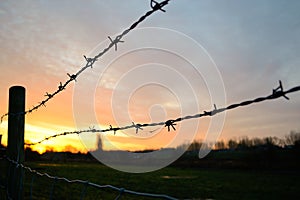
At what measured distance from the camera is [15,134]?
3.30 m

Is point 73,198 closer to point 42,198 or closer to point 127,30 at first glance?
point 42,198

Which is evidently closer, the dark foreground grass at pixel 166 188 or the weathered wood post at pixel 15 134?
the weathered wood post at pixel 15 134

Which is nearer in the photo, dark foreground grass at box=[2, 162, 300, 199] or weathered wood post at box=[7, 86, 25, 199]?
weathered wood post at box=[7, 86, 25, 199]

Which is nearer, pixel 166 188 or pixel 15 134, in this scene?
pixel 15 134

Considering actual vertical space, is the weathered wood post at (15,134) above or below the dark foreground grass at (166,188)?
above

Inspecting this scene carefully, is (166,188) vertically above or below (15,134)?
below

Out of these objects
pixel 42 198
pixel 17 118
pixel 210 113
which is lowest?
pixel 42 198

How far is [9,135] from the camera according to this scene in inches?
129

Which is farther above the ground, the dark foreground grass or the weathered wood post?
the weathered wood post

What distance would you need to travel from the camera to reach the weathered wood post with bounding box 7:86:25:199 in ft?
10.6

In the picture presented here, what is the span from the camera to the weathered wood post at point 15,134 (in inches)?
127

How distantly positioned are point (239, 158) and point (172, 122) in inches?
2484

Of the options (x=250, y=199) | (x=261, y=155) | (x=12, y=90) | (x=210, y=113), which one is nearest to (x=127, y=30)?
(x=210, y=113)

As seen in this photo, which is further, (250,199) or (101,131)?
(250,199)
